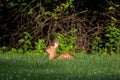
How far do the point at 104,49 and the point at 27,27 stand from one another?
8.77 feet

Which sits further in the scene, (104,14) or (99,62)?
(104,14)

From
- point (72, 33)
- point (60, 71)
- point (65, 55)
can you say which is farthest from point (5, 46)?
point (60, 71)

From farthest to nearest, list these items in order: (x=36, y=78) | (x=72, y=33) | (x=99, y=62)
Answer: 1. (x=72, y=33)
2. (x=99, y=62)
3. (x=36, y=78)

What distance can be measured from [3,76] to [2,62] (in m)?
2.68

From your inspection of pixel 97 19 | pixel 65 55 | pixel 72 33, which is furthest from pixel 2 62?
pixel 97 19

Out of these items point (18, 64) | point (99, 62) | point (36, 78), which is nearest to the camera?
point (36, 78)

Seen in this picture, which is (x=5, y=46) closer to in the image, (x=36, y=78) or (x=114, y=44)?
(x=114, y=44)

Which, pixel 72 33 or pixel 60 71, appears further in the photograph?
pixel 72 33

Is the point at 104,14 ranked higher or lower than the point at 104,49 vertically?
higher

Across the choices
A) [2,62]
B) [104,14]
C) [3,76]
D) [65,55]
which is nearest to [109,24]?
[104,14]

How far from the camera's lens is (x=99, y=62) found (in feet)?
37.1

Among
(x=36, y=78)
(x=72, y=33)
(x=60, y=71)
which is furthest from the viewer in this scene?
(x=72, y=33)

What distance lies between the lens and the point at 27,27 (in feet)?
59.0

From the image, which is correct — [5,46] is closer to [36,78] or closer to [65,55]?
[65,55]
